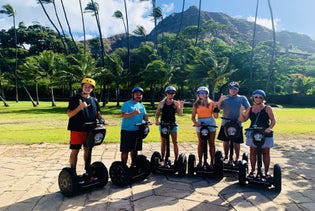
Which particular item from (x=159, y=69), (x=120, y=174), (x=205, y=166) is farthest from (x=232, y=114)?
(x=159, y=69)

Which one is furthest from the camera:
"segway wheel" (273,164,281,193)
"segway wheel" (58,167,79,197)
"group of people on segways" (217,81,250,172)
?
"group of people on segways" (217,81,250,172)

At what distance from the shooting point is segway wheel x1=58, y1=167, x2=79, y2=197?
13.3 ft

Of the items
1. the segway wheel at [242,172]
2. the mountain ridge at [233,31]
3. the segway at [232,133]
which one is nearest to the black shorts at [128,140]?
the segway at [232,133]

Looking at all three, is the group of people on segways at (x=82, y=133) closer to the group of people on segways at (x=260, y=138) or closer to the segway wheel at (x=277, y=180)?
the group of people on segways at (x=260, y=138)

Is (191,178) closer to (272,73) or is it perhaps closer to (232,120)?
(232,120)

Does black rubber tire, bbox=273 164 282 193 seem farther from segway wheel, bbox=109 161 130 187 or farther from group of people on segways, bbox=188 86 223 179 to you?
Result: segway wheel, bbox=109 161 130 187

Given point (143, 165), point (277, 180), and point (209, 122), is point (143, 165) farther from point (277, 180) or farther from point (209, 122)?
point (277, 180)

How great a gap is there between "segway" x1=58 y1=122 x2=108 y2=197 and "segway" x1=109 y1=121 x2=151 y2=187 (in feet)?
0.64

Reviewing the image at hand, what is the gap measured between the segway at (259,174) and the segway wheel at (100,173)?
90.1 inches

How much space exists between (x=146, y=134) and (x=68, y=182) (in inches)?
59.3

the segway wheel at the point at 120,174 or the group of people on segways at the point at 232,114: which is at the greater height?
the group of people on segways at the point at 232,114

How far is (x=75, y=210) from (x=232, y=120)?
10.3 feet

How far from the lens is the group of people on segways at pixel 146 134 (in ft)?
13.7

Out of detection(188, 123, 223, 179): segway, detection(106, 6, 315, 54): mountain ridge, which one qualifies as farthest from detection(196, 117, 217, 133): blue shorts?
detection(106, 6, 315, 54): mountain ridge
